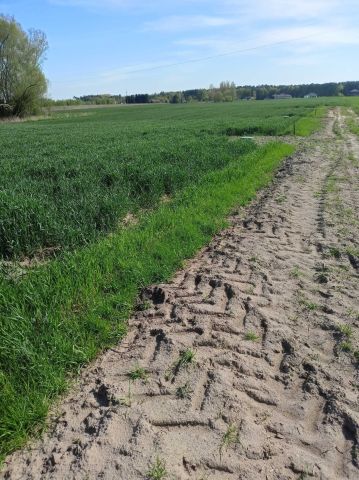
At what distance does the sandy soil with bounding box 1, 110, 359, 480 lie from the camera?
9.50ft

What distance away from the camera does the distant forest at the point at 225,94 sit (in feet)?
501

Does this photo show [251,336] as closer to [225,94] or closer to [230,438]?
[230,438]

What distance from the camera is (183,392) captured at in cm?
354

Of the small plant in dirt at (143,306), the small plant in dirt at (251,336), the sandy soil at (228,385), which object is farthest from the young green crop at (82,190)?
the small plant in dirt at (251,336)

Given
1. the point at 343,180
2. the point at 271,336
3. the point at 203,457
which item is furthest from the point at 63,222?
the point at 343,180

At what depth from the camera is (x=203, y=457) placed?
291cm

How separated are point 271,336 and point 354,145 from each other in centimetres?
1859

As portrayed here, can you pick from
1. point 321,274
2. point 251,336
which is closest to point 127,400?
point 251,336

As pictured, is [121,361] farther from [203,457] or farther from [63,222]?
[63,222]

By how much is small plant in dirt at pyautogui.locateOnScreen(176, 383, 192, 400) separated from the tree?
72.4 m

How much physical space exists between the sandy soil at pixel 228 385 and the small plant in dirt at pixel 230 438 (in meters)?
0.01

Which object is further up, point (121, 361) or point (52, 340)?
point (52, 340)

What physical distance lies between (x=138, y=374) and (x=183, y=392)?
0.47 meters

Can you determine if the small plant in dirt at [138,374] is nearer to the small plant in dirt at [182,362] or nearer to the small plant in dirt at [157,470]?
the small plant in dirt at [182,362]
